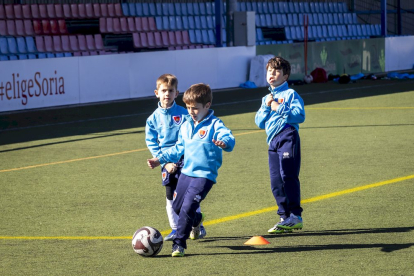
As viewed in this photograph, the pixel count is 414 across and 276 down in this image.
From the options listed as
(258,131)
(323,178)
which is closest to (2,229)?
(323,178)

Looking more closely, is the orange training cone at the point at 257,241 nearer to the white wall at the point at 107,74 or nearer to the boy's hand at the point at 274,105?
the boy's hand at the point at 274,105

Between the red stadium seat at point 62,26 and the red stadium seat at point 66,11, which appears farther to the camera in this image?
the red stadium seat at point 66,11

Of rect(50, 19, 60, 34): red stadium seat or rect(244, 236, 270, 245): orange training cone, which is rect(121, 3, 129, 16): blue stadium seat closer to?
rect(50, 19, 60, 34): red stadium seat

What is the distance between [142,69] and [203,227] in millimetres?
16160

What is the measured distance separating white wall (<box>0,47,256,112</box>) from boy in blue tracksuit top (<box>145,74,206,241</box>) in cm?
1264

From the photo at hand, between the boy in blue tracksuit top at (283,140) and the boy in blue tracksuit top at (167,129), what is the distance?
78 centimetres

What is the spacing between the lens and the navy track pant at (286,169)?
24.6 feet

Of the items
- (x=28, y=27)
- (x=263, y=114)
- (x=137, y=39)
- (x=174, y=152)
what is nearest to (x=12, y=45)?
(x=28, y=27)

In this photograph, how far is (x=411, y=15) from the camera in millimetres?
45250

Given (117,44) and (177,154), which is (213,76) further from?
(177,154)

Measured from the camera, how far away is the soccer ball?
21.7 feet

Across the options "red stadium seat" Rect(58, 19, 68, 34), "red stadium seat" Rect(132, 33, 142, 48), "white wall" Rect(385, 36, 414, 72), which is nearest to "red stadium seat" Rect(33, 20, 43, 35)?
"red stadium seat" Rect(58, 19, 68, 34)

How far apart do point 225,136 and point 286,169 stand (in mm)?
1266

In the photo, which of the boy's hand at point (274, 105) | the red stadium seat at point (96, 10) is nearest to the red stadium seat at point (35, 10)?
the red stadium seat at point (96, 10)
